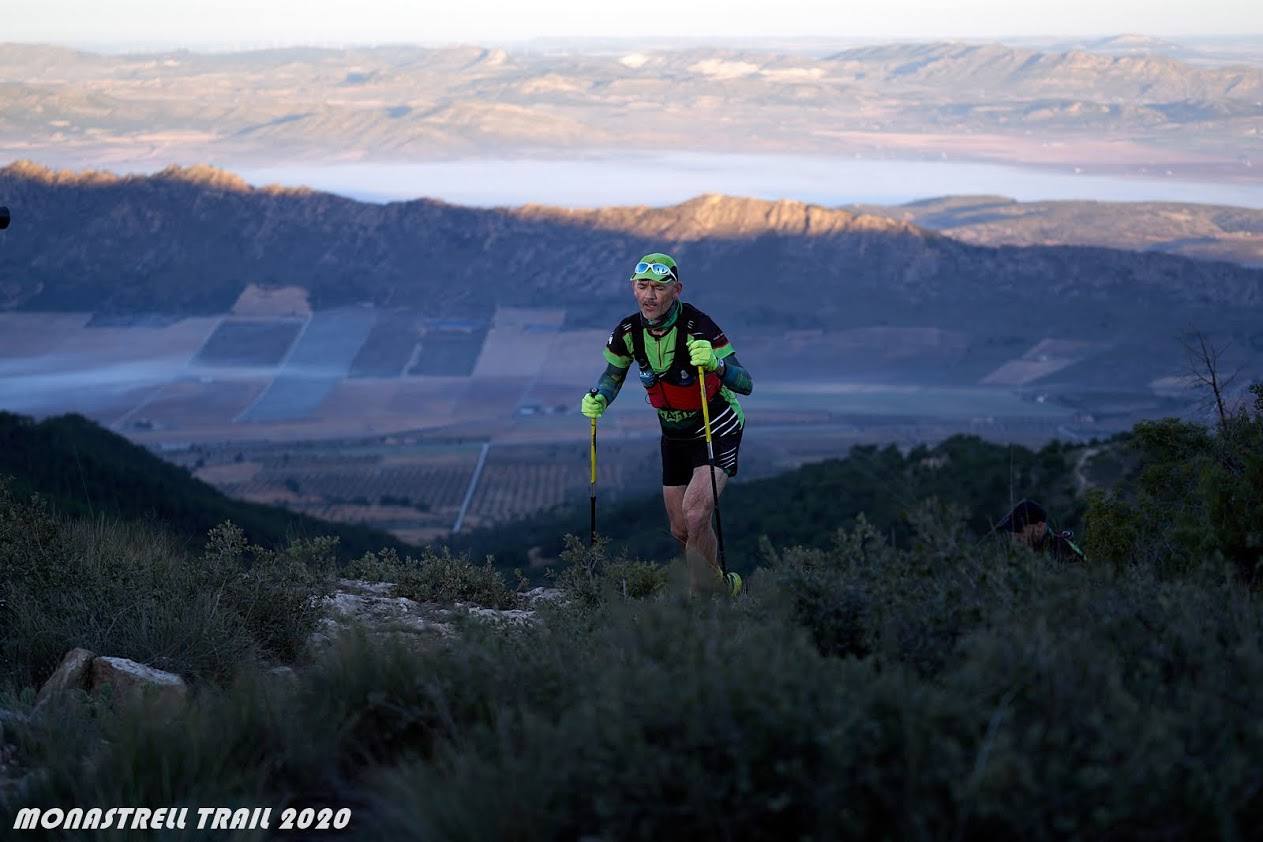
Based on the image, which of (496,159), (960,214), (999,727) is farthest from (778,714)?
(496,159)

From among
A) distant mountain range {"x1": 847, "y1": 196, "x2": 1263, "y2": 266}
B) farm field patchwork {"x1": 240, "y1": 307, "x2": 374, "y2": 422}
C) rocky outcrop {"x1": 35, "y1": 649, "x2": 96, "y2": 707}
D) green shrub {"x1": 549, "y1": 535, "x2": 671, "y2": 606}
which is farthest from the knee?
distant mountain range {"x1": 847, "y1": 196, "x2": 1263, "y2": 266}

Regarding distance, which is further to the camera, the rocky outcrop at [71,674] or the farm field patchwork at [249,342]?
the farm field patchwork at [249,342]

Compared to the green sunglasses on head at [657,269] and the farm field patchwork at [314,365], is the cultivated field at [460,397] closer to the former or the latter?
the farm field patchwork at [314,365]

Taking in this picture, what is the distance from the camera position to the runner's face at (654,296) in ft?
25.6

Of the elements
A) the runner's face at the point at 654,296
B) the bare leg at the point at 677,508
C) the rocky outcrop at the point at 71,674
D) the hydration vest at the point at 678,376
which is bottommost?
the bare leg at the point at 677,508

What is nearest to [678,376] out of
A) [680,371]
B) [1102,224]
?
[680,371]

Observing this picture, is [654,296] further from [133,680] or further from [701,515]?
[133,680]

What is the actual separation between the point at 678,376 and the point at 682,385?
2.3 inches

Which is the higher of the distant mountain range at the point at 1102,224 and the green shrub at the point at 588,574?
the green shrub at the point at 588,574

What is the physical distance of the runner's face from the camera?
780 centimetres

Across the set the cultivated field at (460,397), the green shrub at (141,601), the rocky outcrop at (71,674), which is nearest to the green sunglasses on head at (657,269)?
the green shrub at (141,601)

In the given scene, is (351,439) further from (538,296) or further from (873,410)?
(538,296)

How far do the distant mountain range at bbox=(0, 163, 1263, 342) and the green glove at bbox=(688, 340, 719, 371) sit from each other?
10706 centimetres

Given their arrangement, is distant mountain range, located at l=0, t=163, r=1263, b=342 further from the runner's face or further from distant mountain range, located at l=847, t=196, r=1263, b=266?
the runner's face
